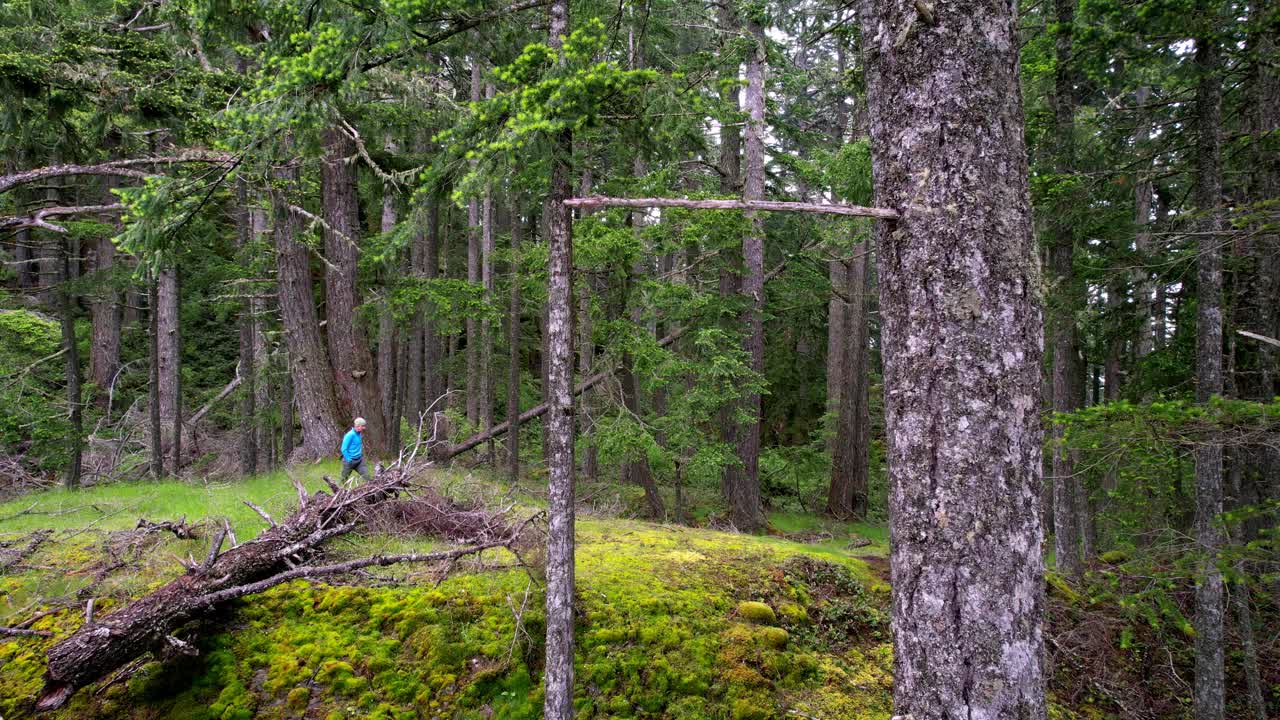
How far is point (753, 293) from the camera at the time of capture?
1119 cm

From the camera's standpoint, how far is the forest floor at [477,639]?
4715 millimetres

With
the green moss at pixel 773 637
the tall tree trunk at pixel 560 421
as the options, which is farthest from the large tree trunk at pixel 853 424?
the tall tree trunk at pixel 560 421

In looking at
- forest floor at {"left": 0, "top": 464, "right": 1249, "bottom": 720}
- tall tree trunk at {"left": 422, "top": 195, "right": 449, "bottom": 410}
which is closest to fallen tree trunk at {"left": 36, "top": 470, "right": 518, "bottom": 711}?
forest floor at {"left": 0, "top": 464, "right": 1249, "bottom": 720}

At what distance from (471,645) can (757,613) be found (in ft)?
9.12

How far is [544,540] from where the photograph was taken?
6199 millimetres

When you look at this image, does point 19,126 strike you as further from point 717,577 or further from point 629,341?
point 717,577

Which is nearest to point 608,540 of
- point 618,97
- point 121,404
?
point 618,97

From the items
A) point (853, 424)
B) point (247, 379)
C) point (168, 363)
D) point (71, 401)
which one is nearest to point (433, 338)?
point (247, 379)

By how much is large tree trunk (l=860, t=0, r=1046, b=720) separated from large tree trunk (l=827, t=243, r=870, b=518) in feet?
42.7

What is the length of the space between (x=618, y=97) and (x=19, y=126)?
7922mm

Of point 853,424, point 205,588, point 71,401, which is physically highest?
point 71,401

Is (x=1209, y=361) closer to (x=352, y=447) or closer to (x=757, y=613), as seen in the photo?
(x=757, y=613)

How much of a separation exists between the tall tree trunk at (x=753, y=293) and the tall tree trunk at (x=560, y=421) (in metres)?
6.10

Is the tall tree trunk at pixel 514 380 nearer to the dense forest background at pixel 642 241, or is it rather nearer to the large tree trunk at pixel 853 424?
the dense forest background at pixel 642 241
